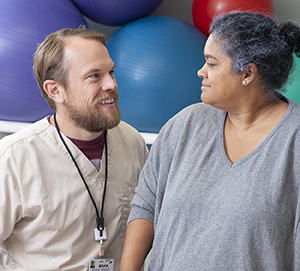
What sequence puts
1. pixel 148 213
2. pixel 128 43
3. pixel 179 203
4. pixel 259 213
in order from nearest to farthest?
1. pixel 259 213
2. pixel 179 203
3. pixel 148 213
4. pixel 128 43

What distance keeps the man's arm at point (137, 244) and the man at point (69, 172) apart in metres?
0.16

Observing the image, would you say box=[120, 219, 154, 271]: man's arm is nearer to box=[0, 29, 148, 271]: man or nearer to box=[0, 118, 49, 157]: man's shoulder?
box=[0, 29, 148, 271]: man

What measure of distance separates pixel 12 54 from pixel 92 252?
3.57 ft

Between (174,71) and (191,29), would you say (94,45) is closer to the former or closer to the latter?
(174,71)

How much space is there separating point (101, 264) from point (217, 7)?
4.84ft

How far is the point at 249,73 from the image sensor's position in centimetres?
113

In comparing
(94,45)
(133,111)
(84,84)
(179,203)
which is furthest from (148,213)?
(133,111)

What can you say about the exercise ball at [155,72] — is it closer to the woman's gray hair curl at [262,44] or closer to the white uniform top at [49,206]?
the white uniform top at [49,206]

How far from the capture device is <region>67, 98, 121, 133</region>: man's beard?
4.56ft

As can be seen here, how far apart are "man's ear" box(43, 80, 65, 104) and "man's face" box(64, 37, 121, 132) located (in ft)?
0.07

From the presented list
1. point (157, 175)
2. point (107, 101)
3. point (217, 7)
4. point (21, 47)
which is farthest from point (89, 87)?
point (217, 7)

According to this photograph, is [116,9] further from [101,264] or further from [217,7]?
[101,264]

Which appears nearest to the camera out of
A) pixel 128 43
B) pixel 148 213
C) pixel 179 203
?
pixel 179 203

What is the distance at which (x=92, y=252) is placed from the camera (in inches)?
53.6
